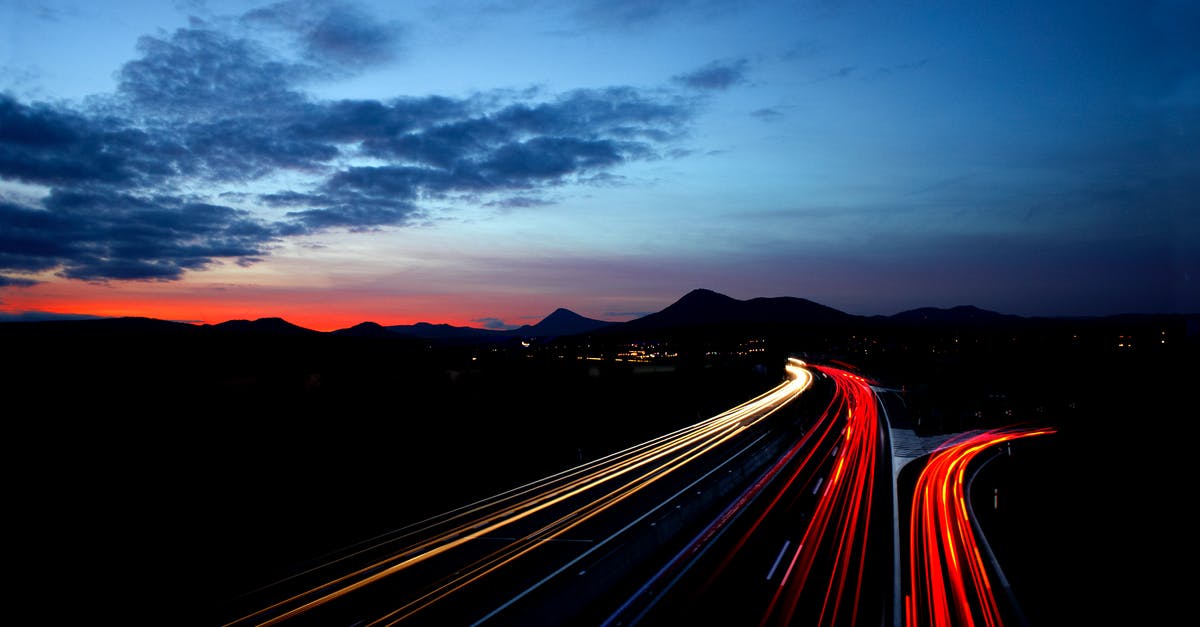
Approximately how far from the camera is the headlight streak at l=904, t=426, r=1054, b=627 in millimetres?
15672

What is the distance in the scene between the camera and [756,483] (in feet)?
104

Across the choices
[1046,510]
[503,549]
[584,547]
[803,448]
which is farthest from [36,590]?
[803,448]

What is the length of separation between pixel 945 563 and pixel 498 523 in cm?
1439

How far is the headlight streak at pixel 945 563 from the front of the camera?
51.4ft

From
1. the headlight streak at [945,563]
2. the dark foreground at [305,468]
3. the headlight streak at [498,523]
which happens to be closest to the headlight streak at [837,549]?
the headlight streak at [945,563]

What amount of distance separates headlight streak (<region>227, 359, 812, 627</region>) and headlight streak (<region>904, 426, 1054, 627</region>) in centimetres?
1074

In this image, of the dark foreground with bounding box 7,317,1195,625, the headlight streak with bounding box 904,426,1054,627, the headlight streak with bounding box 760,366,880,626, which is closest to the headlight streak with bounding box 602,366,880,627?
the headlight streak with bounding box 760,366,880,626

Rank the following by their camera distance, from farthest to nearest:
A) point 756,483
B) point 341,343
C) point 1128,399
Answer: point 341,343 < point 1128,399 < point 756,483

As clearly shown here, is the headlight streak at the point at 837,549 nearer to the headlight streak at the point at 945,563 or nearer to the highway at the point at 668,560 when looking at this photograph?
the highway at the point at 668,560

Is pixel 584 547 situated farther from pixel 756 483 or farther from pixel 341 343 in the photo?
pixel 341 343

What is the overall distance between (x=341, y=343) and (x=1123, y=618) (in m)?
61.0

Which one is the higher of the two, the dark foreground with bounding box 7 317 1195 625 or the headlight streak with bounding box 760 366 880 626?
the dark foreground with bounding box 7 317 1195 625

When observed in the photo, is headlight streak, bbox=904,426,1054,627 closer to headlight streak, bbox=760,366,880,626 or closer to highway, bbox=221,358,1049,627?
highway, bbox=221,358,1049,627

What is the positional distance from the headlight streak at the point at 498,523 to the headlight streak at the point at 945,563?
10737mm
